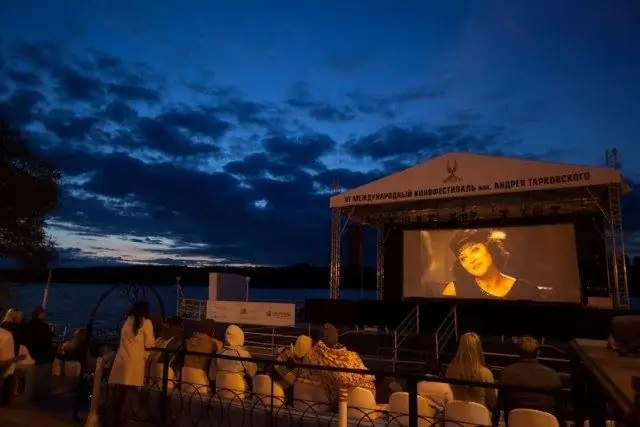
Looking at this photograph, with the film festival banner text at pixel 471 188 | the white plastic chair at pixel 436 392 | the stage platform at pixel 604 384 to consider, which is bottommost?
the white plastic chair at pixel 436 392

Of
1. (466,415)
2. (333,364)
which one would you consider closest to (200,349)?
(333,364)

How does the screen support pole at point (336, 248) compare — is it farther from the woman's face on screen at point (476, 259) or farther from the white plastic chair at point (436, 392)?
the white plastic chair at point (436, 392)

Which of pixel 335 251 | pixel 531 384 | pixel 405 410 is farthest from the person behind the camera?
pixel 335 251

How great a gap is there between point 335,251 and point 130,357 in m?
9.18

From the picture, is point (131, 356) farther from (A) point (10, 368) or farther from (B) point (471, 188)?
(B) point (471, 188)

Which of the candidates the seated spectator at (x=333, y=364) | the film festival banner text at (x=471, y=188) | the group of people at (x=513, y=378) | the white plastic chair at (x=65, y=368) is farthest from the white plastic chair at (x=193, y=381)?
the film festival banner text at (x=471, y=188)

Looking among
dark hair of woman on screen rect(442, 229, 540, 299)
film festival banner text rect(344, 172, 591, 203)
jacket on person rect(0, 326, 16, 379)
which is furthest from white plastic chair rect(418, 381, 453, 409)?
dark hair of woman on screen rect(442, 229, 540, 299)

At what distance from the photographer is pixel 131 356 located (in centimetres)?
519

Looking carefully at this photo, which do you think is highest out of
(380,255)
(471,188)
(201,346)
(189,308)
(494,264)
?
(471,188)

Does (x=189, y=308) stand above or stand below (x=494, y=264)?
below

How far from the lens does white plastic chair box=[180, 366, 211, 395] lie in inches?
208

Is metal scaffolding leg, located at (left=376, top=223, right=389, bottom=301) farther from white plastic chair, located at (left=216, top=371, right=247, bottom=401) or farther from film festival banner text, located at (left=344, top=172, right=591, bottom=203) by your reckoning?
white plastic chair, located at (left=216, top=371, right=247, bottom=401)

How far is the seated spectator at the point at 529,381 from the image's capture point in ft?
12.9

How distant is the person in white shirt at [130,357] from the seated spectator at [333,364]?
179 centimetres
